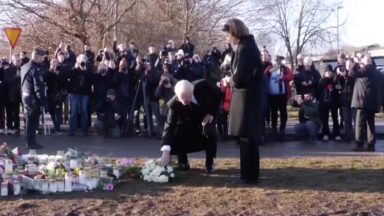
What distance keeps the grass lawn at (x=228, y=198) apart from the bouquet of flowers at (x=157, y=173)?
0.13m

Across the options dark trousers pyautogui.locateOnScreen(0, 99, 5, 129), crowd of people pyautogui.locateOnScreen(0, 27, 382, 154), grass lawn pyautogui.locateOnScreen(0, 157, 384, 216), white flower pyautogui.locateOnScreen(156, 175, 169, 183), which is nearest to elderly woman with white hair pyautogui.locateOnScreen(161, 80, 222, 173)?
white flower pyautogui.locateOnScreen(156, 175, 169, 183)

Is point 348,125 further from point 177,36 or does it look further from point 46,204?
point 177,36

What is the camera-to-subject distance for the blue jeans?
15750 millimetres

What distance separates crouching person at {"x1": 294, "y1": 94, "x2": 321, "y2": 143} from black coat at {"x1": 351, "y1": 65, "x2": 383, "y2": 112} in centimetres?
200

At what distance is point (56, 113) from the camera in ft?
53.6

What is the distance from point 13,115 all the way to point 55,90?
1.34m

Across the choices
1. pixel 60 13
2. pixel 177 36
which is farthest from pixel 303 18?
pixel 60 13

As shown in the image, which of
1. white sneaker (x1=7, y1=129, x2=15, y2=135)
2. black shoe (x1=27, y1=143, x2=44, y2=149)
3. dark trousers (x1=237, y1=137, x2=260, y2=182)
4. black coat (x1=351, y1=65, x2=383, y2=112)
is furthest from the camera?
white sneaker (x1=7, y1=129, x2=15, y2=135)

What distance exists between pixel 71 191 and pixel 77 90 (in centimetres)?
762

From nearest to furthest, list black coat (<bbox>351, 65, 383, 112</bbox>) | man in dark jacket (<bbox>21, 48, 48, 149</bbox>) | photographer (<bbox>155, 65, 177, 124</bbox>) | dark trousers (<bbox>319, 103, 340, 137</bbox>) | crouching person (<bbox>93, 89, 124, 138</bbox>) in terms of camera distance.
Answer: man in dark jacket (<bbox>21, 48, 48, 149</bbox>) < black coat (<bbox>351, 65, 383, 112</bbox>) < photographer (<bbox>155, 65, 177, 124</bbox>) < dark trousers (<bbox>319, 103, 340, 137</bbox>) < crouching person (<bbox>93, 89, 124, 138</bbox>)

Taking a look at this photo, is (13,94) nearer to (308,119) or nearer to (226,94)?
(226,94)

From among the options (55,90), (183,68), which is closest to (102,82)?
(55,90)

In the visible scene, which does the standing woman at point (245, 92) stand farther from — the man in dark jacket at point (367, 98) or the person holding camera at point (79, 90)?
the person holding camera at point (79, 90)

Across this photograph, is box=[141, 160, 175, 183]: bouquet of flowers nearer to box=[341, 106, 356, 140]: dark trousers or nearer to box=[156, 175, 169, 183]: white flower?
box=[156, 175, 169, 183]: white flower
